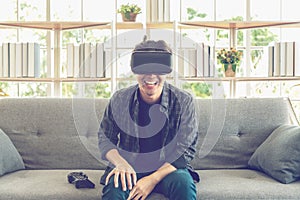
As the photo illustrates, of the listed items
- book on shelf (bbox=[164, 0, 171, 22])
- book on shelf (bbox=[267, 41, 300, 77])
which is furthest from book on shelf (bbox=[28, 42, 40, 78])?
book on shelf (bbox=[267, 41, 300, 77])

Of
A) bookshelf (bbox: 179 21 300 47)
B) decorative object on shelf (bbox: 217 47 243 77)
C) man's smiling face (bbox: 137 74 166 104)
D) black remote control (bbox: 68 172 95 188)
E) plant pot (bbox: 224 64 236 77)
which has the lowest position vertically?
black remote control (bbox: 68 172 95 188)

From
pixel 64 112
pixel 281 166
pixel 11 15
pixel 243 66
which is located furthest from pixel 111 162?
pixel 11 15

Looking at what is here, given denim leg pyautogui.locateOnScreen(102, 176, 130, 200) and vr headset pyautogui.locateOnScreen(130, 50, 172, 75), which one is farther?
vr headset pyautogui.locateOnScreen(130, 50, 172, 75)

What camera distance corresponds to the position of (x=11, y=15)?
179 inches

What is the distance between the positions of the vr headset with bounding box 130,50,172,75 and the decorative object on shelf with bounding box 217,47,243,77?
173cm

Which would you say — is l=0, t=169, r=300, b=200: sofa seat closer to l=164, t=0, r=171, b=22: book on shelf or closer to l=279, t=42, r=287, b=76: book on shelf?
l=279, t=42, r=287, b=76: book on shelf

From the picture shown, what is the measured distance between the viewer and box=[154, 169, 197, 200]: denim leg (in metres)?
2.17

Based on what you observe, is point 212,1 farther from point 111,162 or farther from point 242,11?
point 111,162

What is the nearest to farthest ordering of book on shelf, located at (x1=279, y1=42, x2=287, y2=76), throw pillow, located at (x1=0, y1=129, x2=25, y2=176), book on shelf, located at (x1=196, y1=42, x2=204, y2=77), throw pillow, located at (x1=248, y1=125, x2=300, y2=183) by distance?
throw pillow, located at (x1=248, y1=125, x2=300, y2=183)
throw pillow, located at (x1=0, y1=129, x2=25, y2=176)
book on shelf, located at (x1=196, y1=42, x2=204, y2=77)
book on shelf, located at (x1=279, y1=42, x2=287, y2=76)

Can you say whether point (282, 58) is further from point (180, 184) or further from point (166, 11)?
point (180, 184)

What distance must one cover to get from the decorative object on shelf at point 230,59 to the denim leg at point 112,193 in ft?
6.64

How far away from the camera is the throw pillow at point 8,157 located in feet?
8.39

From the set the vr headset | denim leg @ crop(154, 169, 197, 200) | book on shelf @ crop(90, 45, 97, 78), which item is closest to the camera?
denim leg @ crop(154, 169, 197, 200)

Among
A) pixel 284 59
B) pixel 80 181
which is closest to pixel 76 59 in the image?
pixel 284 59
